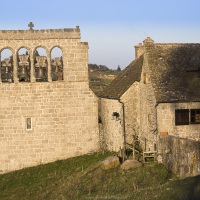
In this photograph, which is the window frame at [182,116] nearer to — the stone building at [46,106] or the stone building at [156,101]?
the stone building at [156,101]

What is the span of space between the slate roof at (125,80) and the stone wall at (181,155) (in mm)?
6683

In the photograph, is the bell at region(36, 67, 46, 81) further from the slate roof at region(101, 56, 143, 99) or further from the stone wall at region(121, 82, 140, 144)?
the stone wall at region(121, 82, 140, 144)

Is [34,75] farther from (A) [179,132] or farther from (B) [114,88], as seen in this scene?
(A) [179,132]

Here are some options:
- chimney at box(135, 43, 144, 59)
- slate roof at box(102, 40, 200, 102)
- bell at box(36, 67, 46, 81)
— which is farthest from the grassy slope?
chimney at box(135, 43, 144, 59)

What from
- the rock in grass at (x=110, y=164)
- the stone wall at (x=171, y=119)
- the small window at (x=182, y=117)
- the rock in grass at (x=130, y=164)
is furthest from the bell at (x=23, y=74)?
the small window at (x=182, y=117)

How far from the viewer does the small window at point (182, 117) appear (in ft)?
93.7

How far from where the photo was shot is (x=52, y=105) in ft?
111

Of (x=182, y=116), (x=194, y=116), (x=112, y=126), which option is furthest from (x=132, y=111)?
(x=194, y=116)

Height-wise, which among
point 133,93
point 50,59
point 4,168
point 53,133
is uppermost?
point 50,59

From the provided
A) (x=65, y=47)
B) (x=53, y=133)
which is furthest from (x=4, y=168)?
(x=65, y=47)

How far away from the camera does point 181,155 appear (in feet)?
77.9

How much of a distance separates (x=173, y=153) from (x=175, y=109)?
4.11m

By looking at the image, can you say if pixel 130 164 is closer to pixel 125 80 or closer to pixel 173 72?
pixel 173 72

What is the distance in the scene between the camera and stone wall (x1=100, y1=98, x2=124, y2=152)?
32812 mm
